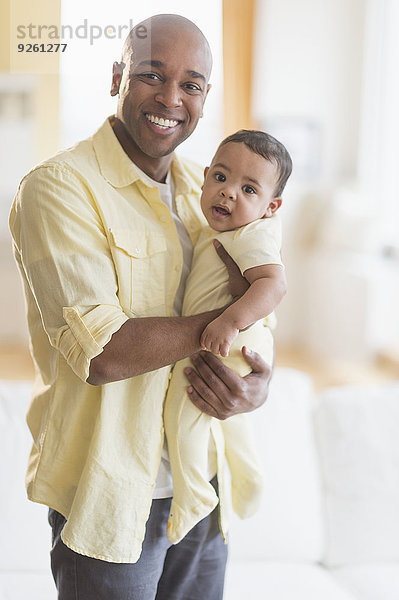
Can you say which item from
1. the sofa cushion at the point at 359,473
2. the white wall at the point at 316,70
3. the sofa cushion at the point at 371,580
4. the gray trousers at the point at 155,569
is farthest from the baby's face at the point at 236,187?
the white wall at the point at 316,70

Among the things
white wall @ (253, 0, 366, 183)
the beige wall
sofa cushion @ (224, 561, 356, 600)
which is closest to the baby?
the beige wall

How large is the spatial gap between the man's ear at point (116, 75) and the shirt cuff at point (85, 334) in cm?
35

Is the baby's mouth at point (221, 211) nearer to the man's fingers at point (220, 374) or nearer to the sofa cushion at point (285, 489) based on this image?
the man's fingers at point (220, 374)

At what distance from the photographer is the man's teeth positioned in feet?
3.76

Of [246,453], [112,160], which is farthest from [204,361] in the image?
[112,160]

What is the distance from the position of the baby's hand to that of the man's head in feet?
0.97

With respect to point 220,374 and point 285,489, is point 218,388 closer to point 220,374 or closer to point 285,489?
point 220,374

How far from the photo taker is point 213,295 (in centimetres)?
125

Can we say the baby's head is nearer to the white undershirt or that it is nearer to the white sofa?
the white undershirt

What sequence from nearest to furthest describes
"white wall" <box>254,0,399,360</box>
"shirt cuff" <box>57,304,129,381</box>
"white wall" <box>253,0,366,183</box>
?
"shirt cuff" <box>57,304,129,381</box> < "white wall" <box>254,0,399,360</box> < "white wall" <box>253,0,366,183</box>

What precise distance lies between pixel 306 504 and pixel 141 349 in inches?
40.0

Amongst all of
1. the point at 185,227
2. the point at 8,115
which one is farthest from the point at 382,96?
the point at 185,227

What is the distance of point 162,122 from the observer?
1.15m

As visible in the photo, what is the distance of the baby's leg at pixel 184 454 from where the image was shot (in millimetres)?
1227
